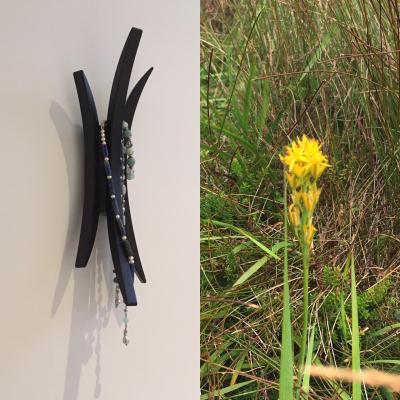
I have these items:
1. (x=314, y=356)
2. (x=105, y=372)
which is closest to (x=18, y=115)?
(x=105, y=372)

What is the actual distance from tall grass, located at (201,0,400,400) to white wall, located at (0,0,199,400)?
1.58 feet

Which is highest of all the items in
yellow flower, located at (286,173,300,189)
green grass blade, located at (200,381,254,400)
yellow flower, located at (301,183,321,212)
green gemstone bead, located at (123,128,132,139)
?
green gemstone bead, located at (123,128,132,139)

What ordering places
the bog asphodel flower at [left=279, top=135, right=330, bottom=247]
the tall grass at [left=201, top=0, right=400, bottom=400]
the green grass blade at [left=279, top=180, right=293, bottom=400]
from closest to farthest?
the bog asphodel flower at [left=279, top=135, right=330, bottom=247] → the green grass blade at [left=279, top=180, right=293, bottom=400] → the tall grass at [left=201, top=0, right=400, bottom=400]

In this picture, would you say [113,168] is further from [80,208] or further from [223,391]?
[223,391]

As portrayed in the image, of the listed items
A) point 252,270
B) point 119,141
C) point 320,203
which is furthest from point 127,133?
point 320,203

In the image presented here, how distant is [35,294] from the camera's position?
874 millimetres

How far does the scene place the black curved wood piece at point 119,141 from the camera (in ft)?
3.05

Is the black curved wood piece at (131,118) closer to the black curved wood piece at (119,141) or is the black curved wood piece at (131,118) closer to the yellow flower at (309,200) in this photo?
the black curved wood piece at (119,141)

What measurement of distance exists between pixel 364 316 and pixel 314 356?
0.14 meters

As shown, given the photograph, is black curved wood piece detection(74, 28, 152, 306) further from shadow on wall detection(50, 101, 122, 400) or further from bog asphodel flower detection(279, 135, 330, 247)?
bog asphodel flower detection(279, 135, 330, 247)

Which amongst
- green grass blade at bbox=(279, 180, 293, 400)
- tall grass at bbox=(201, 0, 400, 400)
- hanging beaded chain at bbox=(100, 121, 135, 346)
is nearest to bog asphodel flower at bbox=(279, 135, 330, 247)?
green grass blade at bbox=(279, 180, 293, 400)

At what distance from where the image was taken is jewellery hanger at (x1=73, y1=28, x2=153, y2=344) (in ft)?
2.98

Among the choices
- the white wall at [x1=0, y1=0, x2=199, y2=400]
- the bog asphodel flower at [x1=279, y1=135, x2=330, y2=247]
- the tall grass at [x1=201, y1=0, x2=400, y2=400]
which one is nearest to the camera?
the bog asphodel flower at [x1=279, y1=135, x2=330, y2=247]

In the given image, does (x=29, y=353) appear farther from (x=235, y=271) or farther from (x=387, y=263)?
(x=387, y=263)
